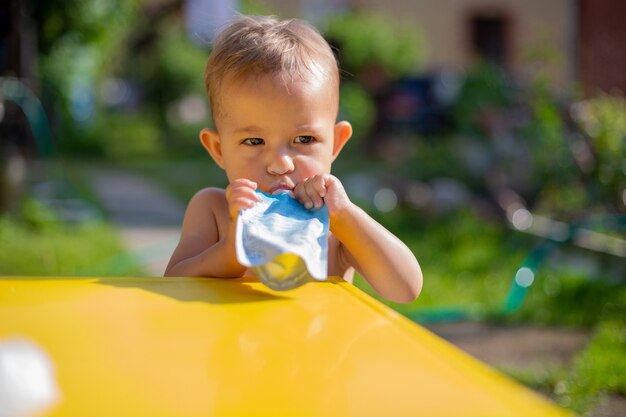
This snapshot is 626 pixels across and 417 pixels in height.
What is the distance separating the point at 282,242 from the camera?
1399 mm

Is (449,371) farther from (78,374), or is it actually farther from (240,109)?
(240,109)

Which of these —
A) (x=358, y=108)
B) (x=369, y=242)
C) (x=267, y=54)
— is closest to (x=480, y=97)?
(x=267, y=54)

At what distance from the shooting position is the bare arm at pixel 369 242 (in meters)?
1.60

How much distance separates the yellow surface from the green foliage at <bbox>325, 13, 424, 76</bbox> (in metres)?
12.6

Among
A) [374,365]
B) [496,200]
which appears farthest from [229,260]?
[496,200]

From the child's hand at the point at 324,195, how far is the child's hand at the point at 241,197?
0.33ft

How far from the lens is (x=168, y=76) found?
635 inches

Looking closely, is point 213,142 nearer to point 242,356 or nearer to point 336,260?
A: point 336,260

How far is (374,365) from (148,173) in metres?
11.0

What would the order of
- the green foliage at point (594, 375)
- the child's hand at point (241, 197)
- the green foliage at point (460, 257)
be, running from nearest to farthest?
the child's hand at point (241, 197) → the green foliage at point (594, 375) → the green foliage at point (460, 257)

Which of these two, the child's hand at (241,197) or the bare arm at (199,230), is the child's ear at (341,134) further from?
the child's hand at (241,197)

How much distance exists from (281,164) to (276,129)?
0.22 ft

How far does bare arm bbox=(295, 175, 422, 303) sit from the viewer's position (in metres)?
1.60

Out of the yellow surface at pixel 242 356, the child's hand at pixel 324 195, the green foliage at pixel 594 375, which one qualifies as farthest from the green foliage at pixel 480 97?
the yellow surface at pixel 242 356
